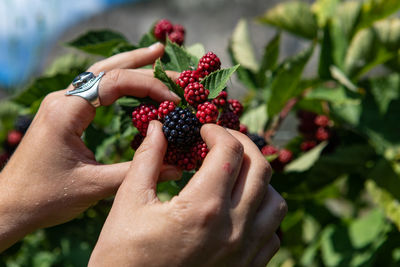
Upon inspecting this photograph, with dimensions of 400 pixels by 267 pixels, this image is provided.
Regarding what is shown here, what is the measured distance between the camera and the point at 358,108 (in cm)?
133

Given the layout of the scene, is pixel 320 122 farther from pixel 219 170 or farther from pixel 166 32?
pixel 219 170

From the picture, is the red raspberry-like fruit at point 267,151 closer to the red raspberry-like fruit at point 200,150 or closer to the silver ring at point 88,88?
the red raspberry-like fruit at point 200,150

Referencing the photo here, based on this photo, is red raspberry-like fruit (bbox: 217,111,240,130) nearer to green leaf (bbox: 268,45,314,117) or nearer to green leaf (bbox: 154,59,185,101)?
green leaf (bbox: 154,59,185,101)

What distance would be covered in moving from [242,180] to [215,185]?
79mm

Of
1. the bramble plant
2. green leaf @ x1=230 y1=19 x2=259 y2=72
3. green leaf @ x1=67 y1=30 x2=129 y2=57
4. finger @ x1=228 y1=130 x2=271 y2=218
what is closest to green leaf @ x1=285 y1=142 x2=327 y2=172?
the bramble plant

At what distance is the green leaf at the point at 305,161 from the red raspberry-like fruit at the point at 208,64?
0.54 meters

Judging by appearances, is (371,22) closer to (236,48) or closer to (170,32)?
(236,48)

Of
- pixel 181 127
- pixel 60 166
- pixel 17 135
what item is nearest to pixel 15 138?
pixel 17 135

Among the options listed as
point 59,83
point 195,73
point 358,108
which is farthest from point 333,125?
point 59,83

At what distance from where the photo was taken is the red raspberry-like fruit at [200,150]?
0.74 meters

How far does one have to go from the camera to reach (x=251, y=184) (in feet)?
2.22

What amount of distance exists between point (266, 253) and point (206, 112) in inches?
11.3

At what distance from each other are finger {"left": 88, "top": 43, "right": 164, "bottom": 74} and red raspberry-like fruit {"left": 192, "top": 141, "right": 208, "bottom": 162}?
0.28m

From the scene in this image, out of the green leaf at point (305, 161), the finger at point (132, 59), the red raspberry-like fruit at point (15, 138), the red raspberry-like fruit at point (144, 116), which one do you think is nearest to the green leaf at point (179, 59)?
the finger at point (132, 59)
